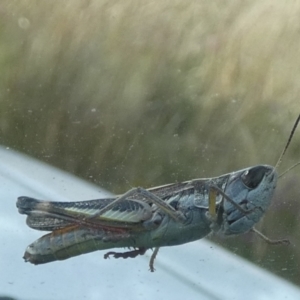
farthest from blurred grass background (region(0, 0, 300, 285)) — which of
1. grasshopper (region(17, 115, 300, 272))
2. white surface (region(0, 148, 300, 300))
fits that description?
grasshopper (region(17, 115, 300, 272))

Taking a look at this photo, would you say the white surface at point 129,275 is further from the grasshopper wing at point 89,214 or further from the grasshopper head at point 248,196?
the grasshopper head at point 248,196

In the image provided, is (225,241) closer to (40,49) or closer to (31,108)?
(31,108)

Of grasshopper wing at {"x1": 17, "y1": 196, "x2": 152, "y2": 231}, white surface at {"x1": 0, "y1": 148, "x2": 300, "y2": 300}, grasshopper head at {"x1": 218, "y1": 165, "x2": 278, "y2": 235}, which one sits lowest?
white surface at {"x1": 0, "y1": 148, "x2": 300, "y2": 300}

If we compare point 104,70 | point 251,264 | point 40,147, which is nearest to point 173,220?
point 251,264

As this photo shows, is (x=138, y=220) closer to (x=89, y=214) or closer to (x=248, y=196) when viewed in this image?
(x=89, y=214)

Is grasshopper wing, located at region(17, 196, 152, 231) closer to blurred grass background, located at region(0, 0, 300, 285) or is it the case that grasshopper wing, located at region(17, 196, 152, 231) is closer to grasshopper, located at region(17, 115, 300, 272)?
grasshopper, located at region(17, 115, 300, 272)

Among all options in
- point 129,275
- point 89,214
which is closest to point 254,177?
point 89,214

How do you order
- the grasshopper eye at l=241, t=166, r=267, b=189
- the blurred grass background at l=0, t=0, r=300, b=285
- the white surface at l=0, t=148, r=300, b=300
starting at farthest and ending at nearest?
the blurred grass background at l=0, t=0, r=300, b=285, the white surface at l=0, t=148, r=300, b=300, the grasshopper eye at l=241, t=166, r=267, b=189

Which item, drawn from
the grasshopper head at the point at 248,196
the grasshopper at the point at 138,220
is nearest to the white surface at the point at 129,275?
the grasshopper at the point at 138,220

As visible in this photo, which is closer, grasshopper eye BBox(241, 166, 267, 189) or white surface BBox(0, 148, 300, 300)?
grasshopper eye BBox(241, 166, 267, 189)
